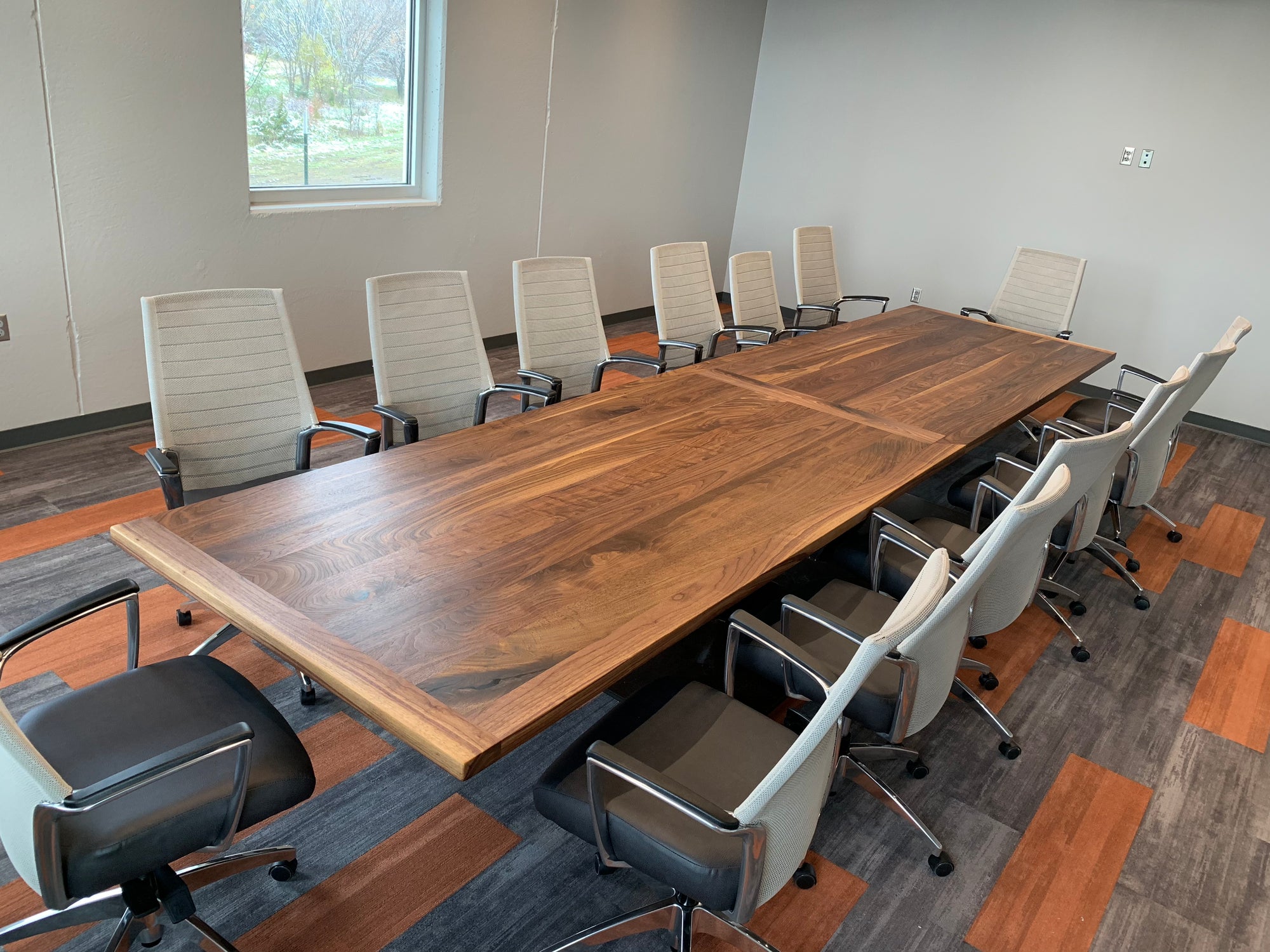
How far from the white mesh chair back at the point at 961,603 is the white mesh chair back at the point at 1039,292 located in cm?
367

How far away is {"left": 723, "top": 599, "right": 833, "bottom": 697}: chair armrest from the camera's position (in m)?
1.97

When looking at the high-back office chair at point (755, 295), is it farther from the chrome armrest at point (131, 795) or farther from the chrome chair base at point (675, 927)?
the chrome armrest at point (131, 795)

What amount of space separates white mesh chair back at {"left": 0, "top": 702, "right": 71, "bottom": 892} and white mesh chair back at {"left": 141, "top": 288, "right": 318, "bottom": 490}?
1402 millimetres

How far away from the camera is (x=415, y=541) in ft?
7.01

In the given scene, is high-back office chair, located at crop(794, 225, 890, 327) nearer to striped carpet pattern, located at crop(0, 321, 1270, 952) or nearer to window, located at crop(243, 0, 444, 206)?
window, located at crop(243, 0, 444, 206)

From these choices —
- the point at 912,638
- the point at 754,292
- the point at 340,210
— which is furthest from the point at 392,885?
the point at 340,210

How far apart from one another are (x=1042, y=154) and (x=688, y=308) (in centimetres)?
375

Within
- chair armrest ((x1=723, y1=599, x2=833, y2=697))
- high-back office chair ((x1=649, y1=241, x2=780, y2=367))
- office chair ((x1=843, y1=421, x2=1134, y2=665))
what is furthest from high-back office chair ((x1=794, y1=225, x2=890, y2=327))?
chair armrest ((x1=723, y1=599, x2=833, y2=697))

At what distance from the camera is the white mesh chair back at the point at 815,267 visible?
223 inches

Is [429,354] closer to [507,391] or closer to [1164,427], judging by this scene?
[507,391]

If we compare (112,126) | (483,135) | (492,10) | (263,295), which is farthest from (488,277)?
(263,295)

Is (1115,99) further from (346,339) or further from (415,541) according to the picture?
(415,541)

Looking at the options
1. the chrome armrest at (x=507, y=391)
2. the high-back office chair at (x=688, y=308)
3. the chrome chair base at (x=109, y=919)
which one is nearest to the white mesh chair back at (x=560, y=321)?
the chrome armrest at (x=507, y=391)

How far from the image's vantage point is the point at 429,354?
3.32m
